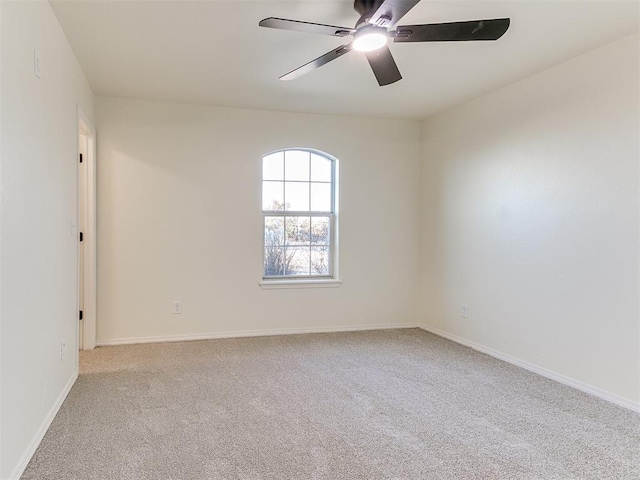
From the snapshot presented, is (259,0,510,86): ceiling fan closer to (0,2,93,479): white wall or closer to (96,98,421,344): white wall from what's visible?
(0,2,93,479): white wall

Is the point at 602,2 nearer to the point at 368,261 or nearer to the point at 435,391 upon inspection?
the point at 435,391

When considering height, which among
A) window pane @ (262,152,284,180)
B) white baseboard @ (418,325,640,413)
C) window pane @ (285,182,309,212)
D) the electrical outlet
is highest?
window pane @ (262,152,284,180)

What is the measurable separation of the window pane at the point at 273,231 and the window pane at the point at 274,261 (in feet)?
0.21

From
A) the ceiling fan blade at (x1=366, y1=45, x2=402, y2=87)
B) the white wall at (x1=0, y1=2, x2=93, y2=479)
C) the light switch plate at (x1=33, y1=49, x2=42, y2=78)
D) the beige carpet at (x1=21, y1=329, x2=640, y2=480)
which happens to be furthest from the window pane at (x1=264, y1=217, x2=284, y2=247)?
the light switch plate at (x1=33, y1=49, x2=42, y2=78)

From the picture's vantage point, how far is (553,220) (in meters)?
3.40

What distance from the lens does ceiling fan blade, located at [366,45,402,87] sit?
2.53m

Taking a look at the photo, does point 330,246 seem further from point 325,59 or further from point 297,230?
point 325,59

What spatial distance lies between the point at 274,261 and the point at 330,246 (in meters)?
0.69

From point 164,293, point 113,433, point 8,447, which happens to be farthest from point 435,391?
point 164,293

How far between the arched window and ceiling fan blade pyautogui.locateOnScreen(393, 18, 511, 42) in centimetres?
274

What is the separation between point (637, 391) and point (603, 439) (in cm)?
64

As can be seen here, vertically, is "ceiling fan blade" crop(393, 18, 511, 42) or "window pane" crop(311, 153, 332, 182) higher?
A: "ceiling fan blade" crop(393, 18, 511, 42)

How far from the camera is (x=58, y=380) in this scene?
2746 mm

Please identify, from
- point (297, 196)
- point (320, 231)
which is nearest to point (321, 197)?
point (297, 196)
